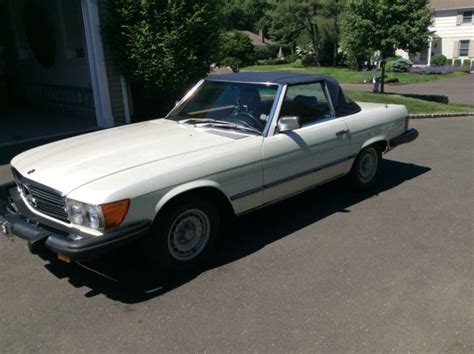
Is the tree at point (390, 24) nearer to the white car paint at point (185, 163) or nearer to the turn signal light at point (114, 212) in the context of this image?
the white car paint at point (185, 163)

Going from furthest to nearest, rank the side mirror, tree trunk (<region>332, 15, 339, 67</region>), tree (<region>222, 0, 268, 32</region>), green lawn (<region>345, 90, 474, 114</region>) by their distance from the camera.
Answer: tree (<region>222, 0, 268, 32</region>), tree trunk (<region>332, 15, 339, 67</region>), green lawn (<region>345, 90, 474, 114</region>), the side mirror

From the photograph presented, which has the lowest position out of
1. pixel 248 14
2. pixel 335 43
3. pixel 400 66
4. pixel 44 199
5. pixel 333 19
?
pixel 400 66

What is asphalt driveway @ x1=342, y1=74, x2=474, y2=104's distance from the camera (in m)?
19.5

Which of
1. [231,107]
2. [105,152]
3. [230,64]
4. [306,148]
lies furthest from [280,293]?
[230,64]

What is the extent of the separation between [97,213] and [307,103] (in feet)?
9.07

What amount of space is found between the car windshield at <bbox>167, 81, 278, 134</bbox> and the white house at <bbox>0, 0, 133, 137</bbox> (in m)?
5.54

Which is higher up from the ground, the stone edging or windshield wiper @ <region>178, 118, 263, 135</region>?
windshield wiper @ <region>178, 118, 263, 135</region>

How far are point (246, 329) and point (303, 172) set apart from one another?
2.01 meters

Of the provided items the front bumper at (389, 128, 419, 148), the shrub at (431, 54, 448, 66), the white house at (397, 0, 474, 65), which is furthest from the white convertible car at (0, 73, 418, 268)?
the white house at (397, 0, 474, 65)

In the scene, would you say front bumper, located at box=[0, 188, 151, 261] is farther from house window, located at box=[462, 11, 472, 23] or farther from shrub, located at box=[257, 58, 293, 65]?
shrub, located at box=[257, 58, 293, 65]

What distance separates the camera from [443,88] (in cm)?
2338

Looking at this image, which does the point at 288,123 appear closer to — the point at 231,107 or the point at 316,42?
the point at 231,107

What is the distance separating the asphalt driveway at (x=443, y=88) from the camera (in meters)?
19.5

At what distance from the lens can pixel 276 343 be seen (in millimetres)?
2967
